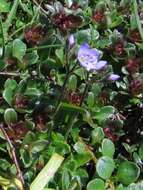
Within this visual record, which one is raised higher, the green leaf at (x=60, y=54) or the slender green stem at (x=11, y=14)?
the slender green stem at (x=11, y=14)

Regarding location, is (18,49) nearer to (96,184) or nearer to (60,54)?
(60,54)

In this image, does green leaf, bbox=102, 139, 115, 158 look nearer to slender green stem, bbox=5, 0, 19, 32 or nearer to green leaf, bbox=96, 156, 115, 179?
green leaf, bbox=96, 156, 115, 179

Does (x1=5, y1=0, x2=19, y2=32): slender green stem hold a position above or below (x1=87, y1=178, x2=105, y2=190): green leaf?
above

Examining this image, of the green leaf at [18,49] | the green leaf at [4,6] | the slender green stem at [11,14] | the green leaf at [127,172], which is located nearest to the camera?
the green leaf at [127,172]

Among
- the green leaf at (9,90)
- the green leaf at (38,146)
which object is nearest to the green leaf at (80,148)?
the green leaf at (38,146)

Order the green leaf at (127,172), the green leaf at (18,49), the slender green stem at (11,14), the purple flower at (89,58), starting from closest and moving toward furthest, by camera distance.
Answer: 1. the purple flower at (89,58)
2. the green leaf at (127,172)
3. the green leaf at (18,49)
4. the slender green stem at (11,14)

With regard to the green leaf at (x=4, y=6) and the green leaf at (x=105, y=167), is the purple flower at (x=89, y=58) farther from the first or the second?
the green leaf at (x=4, y=6)

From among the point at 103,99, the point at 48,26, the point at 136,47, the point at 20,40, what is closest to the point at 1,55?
the point at 20,40

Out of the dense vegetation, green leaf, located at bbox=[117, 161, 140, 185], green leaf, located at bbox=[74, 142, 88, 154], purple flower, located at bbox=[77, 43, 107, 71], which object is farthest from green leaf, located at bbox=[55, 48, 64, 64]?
green leaf, located at bbox=[117, 161, 140, 185]
